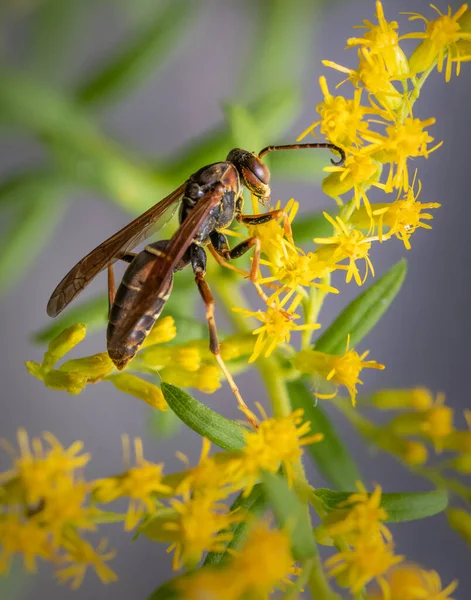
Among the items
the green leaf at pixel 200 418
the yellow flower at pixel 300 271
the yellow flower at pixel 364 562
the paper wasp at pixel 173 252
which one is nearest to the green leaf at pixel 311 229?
the paper wasp at pixel 173 252

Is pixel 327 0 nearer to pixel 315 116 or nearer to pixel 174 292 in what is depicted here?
pixel 315 116

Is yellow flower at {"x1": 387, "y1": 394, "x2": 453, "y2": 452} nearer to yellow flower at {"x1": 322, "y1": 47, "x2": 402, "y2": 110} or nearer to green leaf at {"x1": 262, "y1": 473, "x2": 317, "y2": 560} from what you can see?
green leaf at {"x1": 262, "y1": 473, "x2": 317, "y2": 560}

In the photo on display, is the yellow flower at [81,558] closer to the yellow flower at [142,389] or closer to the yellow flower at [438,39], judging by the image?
the yellow flower at [142,389]

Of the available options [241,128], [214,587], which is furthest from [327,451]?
[241,128]

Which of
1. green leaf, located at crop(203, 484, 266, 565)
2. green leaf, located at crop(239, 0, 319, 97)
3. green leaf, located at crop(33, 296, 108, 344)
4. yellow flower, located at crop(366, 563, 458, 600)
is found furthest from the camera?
green leaf, located at crop(239, 0, 319, 97)

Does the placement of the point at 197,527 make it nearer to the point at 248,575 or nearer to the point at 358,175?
the point at 248,575

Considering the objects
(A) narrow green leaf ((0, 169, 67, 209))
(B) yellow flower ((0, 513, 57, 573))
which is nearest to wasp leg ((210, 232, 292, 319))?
(B) yellow flower ((0, 513, 57, 573))
